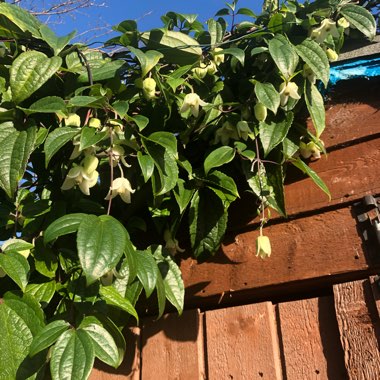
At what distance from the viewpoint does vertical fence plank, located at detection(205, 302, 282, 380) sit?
109 centimetres

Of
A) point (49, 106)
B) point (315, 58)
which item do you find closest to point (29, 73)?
point (49, 106)

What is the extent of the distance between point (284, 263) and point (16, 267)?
571 mm

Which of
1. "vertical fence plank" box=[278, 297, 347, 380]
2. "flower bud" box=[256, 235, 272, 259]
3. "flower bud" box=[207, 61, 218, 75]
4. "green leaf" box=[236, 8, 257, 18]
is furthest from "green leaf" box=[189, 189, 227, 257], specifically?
"green leaf" box=[236, 8, 257, 18]

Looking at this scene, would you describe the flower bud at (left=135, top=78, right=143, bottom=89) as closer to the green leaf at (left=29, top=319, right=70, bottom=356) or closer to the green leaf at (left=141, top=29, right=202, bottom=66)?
the green leaf at (left=141, top=29, right=202, bottom=66)

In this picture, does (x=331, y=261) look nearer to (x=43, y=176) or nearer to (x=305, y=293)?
(x=305, y=293)

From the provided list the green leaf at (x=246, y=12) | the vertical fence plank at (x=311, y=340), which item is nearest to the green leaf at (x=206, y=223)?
the vertical fence plank at (x=311, y=340)

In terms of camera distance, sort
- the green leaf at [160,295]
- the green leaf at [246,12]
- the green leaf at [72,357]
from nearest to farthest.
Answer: the green leaf at [72,357] → the green leaf at [160,295] → the green leaf at [246,12]

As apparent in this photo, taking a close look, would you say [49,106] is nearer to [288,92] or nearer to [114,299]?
[114,299]

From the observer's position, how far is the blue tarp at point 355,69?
4.24 feet

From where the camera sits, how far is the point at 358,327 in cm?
101

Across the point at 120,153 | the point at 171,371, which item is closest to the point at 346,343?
the point at 171,371

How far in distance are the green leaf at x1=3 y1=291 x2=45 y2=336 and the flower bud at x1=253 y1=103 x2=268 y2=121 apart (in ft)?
2.08

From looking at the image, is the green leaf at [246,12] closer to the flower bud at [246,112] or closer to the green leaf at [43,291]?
the flower bud at [246,112]

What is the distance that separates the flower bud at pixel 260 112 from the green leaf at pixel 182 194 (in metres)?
0.23
